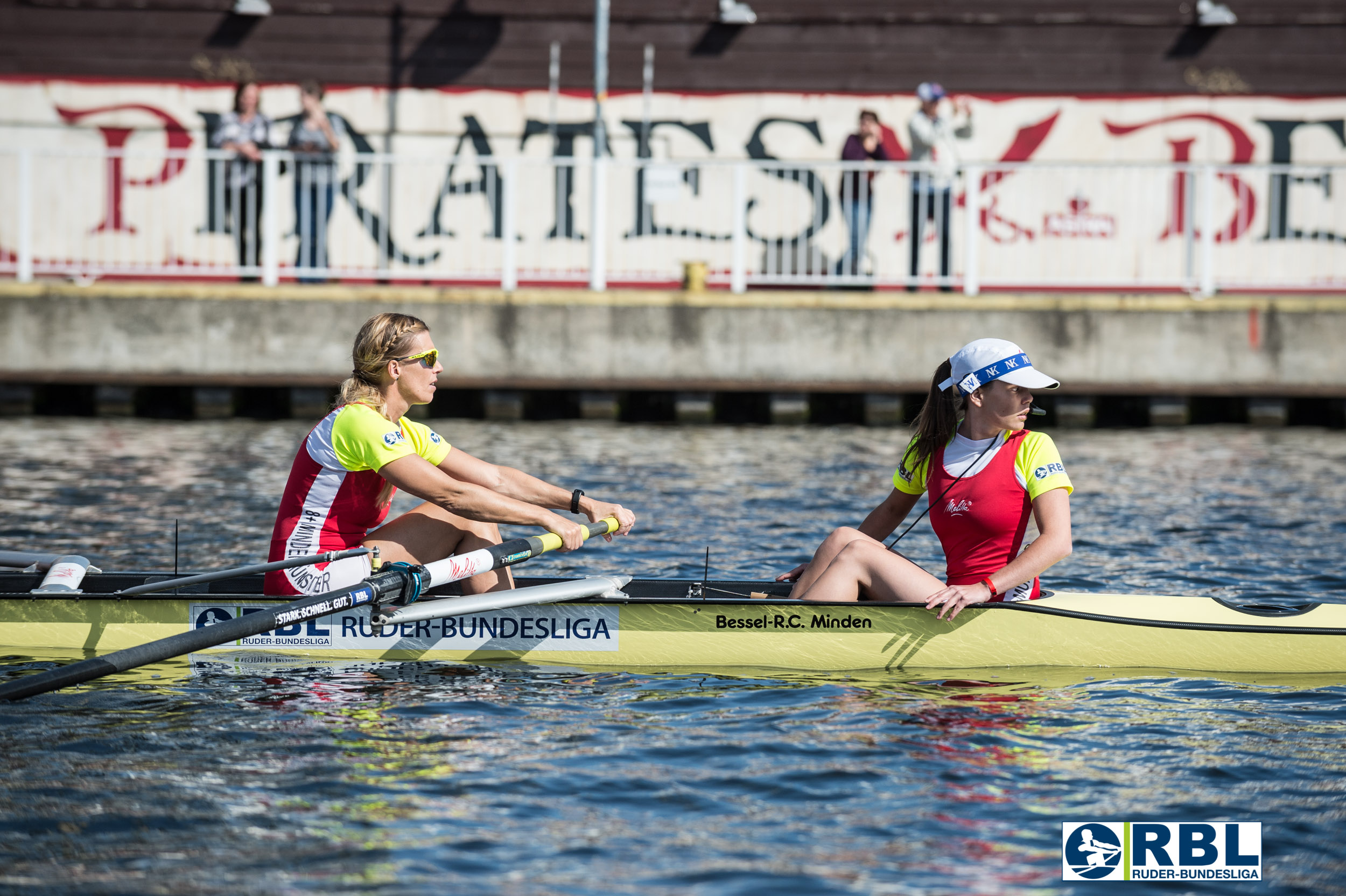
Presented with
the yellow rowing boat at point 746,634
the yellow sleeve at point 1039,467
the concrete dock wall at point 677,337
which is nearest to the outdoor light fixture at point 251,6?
the concrete dock wall at point 677,337

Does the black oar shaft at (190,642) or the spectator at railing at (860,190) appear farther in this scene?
the spectator at railing at (860,190)

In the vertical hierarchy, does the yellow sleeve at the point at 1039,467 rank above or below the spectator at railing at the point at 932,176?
below

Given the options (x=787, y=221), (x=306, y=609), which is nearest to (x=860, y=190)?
(x=787, y=221)

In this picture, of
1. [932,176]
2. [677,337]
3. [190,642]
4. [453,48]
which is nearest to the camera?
[190,642]

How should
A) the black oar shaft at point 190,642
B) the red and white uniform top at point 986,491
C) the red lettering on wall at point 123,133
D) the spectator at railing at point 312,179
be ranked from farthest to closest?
1. the red lettering on wall at point 123,133
2. the spectator at railing at point 312,179
3. the red and white uniform top at point 986,491
4. the black oar shaft at point 190,642

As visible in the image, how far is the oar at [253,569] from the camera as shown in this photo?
20.2 feet

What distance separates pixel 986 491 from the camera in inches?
240

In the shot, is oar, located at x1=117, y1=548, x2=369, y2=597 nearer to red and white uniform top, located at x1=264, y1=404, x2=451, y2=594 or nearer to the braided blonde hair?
red and white uniform top, located at x1=264, y1=404, x2=451, y2=594

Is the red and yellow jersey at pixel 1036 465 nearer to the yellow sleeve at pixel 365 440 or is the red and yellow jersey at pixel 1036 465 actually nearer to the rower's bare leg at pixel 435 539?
the rower's bare leg at pixel 435 539

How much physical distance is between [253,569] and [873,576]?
2.53 meters

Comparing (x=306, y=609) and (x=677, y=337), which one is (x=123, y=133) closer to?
(x=677, y=337)

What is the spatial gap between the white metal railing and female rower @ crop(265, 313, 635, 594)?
23.5 feet

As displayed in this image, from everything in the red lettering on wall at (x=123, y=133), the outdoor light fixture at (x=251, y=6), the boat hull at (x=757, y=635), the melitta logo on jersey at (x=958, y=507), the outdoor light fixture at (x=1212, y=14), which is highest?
the outdoor light fixture at (x=1212, y=14)

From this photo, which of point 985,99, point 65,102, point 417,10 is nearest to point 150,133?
point 65,102
